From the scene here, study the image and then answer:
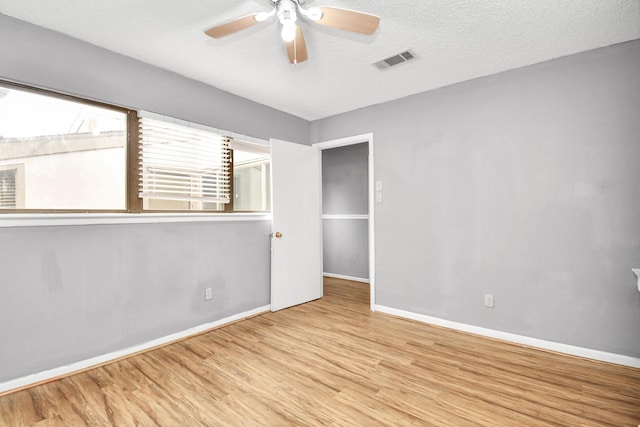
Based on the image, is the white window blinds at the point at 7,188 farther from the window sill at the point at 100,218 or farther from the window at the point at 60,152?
the window sill at the point at 100,218

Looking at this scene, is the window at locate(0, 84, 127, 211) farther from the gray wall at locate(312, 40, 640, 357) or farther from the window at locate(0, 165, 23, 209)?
the gray wall at locate(312, 40, 640, 357)

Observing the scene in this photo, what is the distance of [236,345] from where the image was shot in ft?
8.97

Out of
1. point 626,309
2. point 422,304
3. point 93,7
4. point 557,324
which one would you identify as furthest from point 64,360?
point 626,309

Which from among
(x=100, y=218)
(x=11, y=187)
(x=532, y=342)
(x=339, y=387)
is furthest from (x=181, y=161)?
(x=532, y=342)

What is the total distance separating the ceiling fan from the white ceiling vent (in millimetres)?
849

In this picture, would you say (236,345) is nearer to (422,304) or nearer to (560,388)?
(422,304)

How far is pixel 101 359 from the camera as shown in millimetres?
2379

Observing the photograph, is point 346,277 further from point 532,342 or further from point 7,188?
point 7,188

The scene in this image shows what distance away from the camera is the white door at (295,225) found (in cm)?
364

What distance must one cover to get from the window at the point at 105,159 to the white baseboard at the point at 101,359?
117 centimetres

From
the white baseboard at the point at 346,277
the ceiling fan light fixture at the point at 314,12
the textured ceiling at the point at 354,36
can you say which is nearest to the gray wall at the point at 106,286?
the textured ceiling at the point at 354,36

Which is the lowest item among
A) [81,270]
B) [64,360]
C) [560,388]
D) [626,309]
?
[560,388]

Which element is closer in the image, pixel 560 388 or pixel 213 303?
pixel 560 388

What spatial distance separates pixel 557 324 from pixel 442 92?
2.45m
